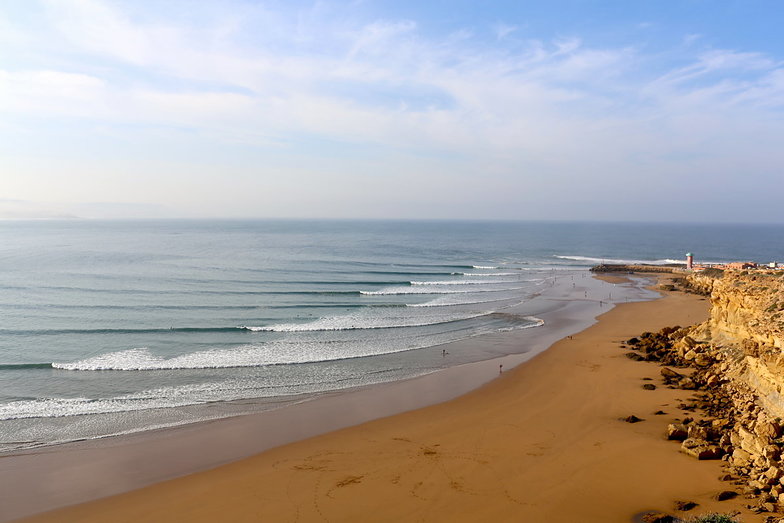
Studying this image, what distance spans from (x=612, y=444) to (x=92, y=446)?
15939 millimetres

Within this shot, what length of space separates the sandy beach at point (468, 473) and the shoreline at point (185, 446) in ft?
2.03

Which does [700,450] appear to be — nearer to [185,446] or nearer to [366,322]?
[185,446]

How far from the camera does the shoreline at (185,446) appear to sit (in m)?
12.1

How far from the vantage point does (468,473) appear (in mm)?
12523

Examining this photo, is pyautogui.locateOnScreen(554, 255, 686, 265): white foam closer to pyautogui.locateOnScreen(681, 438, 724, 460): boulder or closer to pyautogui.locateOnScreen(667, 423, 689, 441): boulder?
pyautogui.locateOnScreen(667, 423, 689, 441): boulder

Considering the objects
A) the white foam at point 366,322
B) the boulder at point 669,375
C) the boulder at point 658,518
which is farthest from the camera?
the white foam at point 366,322

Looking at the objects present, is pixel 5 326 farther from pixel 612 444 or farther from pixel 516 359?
pixel 612 444

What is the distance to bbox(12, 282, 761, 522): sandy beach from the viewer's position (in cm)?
1088

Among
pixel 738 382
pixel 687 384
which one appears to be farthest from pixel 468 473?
pixel 687 384

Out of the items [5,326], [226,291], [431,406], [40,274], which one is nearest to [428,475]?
[431,406]

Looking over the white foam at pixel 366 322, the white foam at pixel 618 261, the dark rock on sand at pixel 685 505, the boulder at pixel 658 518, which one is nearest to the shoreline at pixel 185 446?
the boulder at pixel 658 518

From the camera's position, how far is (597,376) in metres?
20.8

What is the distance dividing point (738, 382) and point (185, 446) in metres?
18.5

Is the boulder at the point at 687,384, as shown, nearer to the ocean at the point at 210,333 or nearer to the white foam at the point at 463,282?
the ocean at the point at 210,333
